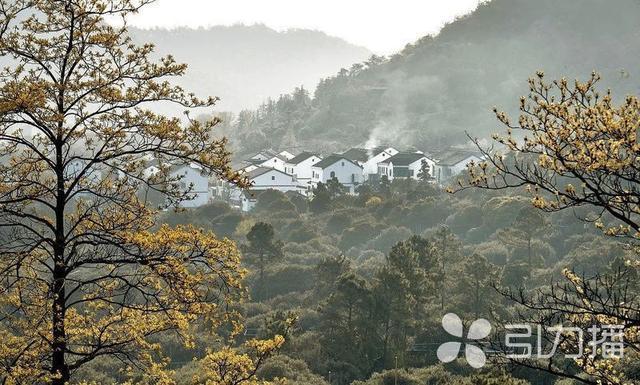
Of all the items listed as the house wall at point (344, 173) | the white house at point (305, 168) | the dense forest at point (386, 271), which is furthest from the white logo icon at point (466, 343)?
the white house at point (305, 168)

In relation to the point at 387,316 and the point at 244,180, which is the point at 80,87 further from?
the point at 387,316

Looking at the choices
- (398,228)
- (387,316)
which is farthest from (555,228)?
(387,316)

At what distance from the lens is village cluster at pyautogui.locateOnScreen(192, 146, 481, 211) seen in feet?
250

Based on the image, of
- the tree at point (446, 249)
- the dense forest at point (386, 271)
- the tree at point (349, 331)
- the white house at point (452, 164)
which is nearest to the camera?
the dense forest at point (386, 271)

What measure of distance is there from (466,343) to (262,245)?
50.0 feet

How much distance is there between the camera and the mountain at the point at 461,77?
5002 inches

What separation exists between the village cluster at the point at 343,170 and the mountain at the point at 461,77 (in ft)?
94.6

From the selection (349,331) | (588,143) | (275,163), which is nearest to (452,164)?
(275,163)

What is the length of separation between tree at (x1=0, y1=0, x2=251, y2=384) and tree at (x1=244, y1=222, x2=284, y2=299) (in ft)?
93.4

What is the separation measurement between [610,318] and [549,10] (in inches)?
6343

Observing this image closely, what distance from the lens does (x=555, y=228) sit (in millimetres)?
48594

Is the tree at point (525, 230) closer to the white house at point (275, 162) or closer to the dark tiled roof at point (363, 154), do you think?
the dark tiled roof at point (363, 154)

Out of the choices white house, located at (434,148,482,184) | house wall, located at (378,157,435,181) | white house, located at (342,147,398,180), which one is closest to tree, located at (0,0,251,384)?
house wall, located at (378,157,435,181)

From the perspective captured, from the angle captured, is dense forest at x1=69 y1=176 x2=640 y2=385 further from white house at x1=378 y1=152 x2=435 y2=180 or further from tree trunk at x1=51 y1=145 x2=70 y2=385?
white house at x1=378 y1=152 x2=435 y2=180
